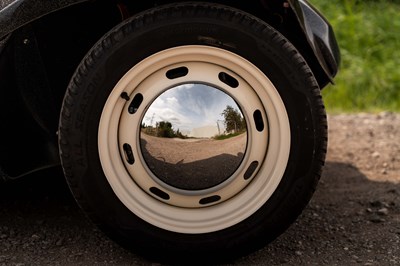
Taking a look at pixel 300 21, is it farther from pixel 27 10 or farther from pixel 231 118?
pixel 27 10

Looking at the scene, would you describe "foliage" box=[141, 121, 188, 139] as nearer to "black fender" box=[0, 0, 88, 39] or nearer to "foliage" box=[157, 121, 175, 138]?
"foliage" box=[157, 121, 175, 138]

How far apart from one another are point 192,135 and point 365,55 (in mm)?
4888

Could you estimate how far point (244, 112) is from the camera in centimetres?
312

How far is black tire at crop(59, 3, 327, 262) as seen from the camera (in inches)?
120

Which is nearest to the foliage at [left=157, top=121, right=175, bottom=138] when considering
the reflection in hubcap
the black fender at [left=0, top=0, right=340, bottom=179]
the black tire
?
the reflection in hubcap

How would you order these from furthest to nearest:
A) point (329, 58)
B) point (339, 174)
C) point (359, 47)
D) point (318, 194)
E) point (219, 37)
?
point (359, 47) < point (339, 174) < point (318, 194) < point (329, 58) < point (219, 37)

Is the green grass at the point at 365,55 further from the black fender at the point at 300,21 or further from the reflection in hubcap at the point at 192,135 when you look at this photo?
the reflection in hubcap at the point at 192,135

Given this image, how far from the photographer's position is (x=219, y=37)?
3051 millimetres

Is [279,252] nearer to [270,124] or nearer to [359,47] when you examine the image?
[270,124]

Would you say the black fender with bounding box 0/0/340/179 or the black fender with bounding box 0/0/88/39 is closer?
the black fender with bounding box 0/0/88/39

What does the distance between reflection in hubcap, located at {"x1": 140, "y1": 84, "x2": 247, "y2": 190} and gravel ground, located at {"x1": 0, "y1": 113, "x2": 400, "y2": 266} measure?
406 millimetres

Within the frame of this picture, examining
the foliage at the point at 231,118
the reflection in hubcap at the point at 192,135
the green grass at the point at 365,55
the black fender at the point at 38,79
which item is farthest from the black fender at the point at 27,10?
the green grass at the point at 365,55

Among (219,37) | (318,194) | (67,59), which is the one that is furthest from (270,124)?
(318,194)

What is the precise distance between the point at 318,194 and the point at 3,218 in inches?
67.4
